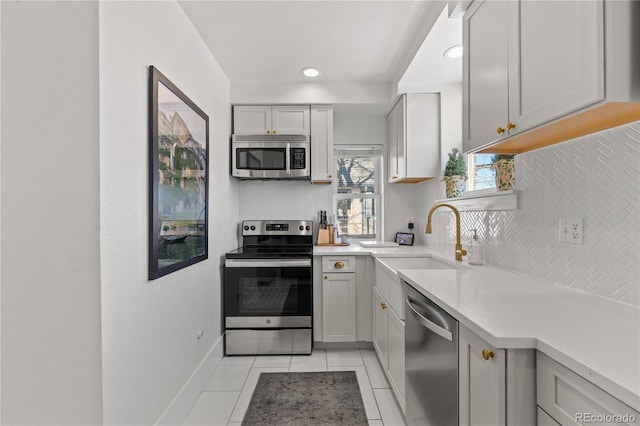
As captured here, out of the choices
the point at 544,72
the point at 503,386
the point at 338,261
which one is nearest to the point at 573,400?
the point at 503,386

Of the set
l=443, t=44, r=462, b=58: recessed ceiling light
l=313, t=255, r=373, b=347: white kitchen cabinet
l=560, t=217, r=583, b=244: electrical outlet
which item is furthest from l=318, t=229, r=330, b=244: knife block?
l=560, t=217, r=583, b=244: electrical outlet

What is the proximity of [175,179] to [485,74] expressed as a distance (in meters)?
1.63

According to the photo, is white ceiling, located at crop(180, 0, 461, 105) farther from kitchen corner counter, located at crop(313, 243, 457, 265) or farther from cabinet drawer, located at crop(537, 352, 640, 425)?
cabinet drawer, located at crop(537, 352, 640, 425)

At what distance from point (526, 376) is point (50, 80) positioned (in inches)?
67.9

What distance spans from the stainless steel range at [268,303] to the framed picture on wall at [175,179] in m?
0.53

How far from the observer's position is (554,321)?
3.03 feet

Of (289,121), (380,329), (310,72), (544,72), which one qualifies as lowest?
(380,329)

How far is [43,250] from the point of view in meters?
1.10

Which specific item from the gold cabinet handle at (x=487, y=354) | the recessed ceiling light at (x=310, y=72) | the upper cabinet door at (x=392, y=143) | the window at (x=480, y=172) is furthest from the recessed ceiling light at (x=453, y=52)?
the gold cabinet handle at (x=487, y=354)

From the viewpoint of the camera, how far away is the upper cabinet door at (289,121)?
3.01 metres

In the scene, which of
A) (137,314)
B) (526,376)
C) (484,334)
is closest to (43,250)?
(137,314)

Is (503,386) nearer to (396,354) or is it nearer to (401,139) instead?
(396,354)

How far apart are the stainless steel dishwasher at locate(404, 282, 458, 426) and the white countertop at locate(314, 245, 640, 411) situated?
75 millimetres

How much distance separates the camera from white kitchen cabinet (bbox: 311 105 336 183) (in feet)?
9.92
